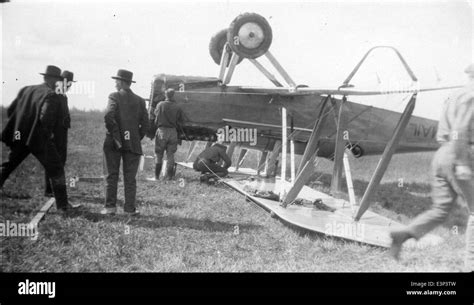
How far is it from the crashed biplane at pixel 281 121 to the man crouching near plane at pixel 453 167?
156 cm

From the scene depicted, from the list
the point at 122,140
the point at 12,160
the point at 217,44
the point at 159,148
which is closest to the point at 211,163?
the point at 159,148

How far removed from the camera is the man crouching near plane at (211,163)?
938cm

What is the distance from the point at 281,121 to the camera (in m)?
10.4

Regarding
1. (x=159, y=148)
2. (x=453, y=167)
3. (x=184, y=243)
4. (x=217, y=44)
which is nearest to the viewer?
(x=453, y=167)

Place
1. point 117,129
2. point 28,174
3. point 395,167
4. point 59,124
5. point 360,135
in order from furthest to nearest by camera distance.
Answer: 1. point 395,167
2. point 360,135
3. point 28,174
4. point 59,124
5. point 117,129

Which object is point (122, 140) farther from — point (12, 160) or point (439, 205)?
point (439, 205)

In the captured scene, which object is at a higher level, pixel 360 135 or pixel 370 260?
pixel 360 135

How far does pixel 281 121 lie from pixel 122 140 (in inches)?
220

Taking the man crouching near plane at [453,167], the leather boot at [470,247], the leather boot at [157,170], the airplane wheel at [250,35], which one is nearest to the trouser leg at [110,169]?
the leather boot at [157,170]

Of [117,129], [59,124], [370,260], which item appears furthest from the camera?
[59,124]
